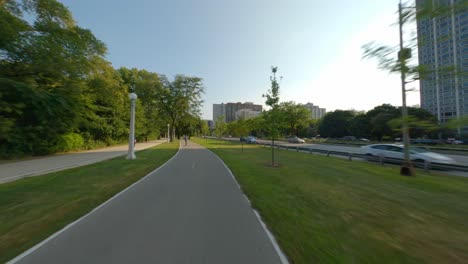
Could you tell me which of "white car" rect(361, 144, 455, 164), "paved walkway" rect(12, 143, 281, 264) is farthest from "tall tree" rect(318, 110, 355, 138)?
"paved walkway" rect(12, 143, 281, 264)

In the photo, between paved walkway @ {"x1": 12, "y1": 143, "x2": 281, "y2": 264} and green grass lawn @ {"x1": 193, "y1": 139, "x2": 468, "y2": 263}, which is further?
green grass lawn @ {"x1": 193, "y1": 139, "x2": 468, "y2": 263}

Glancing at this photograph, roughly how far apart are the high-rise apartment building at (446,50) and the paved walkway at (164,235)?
11.2 feet

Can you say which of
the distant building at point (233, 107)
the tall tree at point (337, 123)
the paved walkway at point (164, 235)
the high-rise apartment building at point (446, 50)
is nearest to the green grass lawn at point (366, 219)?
the paved walkway at point (164, 235)

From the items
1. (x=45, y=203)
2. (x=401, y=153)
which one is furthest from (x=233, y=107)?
(x=45, y=203)

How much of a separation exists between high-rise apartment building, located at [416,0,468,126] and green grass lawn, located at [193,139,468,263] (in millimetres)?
2331

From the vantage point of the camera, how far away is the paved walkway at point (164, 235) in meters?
3.44

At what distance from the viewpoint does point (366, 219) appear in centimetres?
507

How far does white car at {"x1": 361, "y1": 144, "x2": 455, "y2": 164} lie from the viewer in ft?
42.2

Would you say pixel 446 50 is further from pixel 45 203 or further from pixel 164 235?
pixel 45 203

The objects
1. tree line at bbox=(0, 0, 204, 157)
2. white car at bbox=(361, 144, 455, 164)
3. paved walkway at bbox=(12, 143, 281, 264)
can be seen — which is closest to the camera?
paved walkway at bbox=(12, 143, 281, 264)

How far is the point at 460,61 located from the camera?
114 inches

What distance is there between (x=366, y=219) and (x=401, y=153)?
12684 mm

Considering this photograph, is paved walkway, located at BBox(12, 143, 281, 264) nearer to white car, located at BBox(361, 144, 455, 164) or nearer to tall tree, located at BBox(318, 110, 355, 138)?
white car, located at BBox(361, 144, 455, 164)

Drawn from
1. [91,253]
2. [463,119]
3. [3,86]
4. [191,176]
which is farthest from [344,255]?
[3,86]
